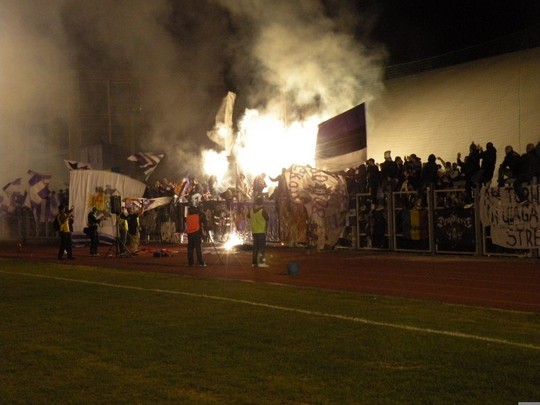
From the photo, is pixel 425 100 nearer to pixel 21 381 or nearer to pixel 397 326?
pixel 397 326

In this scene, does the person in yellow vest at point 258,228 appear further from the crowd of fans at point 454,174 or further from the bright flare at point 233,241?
the bright flare at point 233,241

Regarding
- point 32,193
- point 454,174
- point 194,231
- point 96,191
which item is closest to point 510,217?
point 454,174

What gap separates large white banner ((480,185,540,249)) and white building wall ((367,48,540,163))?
5.42 meters

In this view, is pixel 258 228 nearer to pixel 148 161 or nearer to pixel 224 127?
pixel 224 127

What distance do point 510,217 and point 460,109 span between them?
10253mm

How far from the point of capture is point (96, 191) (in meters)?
26.7

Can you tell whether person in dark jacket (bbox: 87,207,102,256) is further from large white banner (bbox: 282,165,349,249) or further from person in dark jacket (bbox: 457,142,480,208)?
person in dark jacket (bbox: 457,142,480,208)

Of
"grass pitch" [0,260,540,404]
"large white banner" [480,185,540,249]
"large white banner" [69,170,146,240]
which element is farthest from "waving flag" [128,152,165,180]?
"grass pitch" [0,260,540,404]

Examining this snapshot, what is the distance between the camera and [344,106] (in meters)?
26.9

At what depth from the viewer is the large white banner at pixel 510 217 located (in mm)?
16047

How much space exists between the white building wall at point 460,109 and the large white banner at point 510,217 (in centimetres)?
542

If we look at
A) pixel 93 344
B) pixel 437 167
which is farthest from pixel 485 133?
pixel 93 344

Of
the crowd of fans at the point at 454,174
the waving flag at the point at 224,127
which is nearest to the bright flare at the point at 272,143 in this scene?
the waving flag at the point at 224,127

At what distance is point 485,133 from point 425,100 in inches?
141
